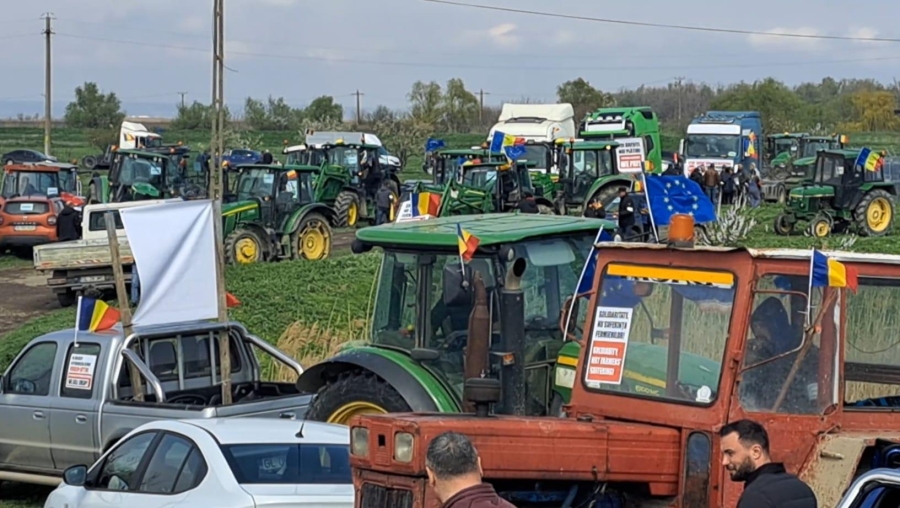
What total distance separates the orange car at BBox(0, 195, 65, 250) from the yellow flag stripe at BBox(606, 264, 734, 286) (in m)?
26.2

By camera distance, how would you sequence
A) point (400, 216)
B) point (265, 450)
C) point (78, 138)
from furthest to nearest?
point (78, 138) → point (400, 216) → point (265, 450)

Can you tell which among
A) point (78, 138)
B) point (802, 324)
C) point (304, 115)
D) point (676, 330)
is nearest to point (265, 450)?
point (676, 330)

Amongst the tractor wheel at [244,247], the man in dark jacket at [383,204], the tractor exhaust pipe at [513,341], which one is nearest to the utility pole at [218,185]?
the tractor exhaust pipe at [513,341]

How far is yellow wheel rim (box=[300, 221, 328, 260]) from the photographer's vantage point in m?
29.4

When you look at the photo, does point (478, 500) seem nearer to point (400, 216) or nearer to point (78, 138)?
point (400, 216)

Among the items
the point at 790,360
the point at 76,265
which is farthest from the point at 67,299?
the point at 790,360

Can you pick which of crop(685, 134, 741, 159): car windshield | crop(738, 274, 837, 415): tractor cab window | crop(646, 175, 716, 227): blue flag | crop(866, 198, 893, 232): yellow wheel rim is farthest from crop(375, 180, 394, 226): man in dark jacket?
crop(738, 274, 837, 415): tractor cab window

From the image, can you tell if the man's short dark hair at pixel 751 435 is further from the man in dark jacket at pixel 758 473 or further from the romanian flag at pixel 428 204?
the romanian flag at pixel 428 204

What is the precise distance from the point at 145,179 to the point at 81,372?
23851 millimetres

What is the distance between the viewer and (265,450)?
317 inches

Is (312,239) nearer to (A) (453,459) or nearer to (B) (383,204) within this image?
(B) (383,204)

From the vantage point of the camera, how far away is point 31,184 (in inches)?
1373

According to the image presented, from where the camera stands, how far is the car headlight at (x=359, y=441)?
627 centimetres

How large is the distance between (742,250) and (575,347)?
2800mm
